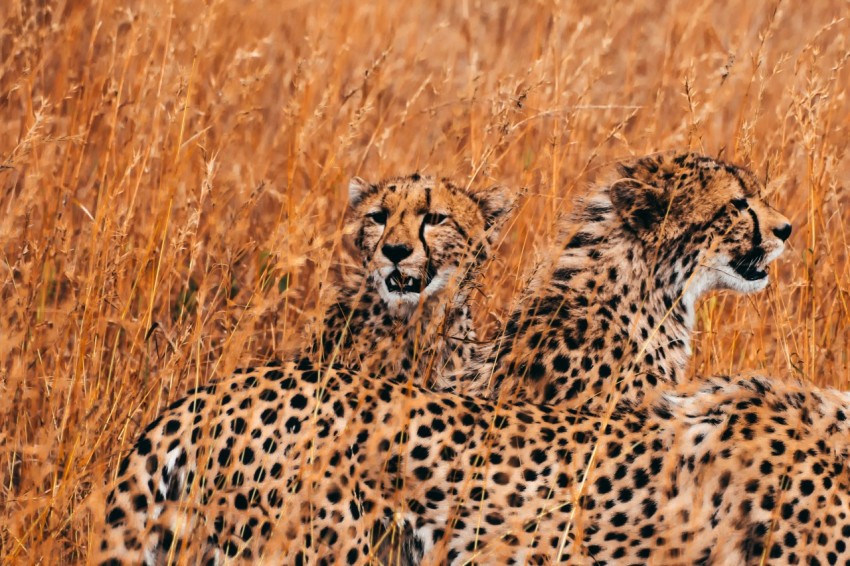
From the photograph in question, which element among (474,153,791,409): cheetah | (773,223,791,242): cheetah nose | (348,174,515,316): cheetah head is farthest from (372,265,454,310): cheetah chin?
(773,223,791,242): cheetah nose

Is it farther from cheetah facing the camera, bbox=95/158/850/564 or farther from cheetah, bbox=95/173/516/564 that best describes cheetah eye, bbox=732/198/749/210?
cheetah facing the camera, bbox=95/158/850/564

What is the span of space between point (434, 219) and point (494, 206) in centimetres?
22

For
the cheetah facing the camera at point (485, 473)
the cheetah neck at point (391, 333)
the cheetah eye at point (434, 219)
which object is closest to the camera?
the cheetah facing the camera at point (485, 473)

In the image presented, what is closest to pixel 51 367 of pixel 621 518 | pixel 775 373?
pixel 621 518

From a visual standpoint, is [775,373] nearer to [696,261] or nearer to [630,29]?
[696,261]

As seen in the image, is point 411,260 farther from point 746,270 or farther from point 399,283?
point 746,270

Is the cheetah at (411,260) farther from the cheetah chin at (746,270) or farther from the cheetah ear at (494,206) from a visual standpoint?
the cheetah chin at (746,270)

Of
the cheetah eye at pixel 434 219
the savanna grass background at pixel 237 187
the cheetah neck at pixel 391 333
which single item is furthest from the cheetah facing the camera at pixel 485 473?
the cheetah eye at pixel 434 219

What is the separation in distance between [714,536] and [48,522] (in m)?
1.40

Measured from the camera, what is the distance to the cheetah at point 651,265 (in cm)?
390

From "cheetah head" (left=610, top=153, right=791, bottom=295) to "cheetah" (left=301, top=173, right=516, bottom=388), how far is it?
47 cm

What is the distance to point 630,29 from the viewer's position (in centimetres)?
787

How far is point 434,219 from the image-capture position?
429cm

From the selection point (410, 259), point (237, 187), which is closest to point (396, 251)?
point (410, 259)
